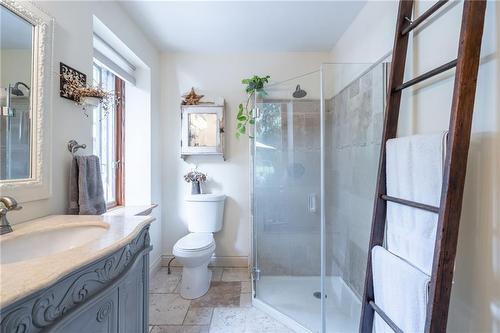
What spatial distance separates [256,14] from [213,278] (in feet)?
8.27

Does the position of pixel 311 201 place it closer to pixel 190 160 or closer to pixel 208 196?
pixel 208 196

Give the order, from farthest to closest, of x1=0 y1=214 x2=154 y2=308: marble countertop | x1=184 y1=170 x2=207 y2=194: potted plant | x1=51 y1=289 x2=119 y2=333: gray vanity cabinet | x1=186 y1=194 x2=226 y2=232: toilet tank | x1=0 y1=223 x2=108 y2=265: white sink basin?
x1=184 y1=170 x2=207 y2=194: potted plant → x1=186 y1=194 x2=226 y2=232: toilet tank → x1=0 y1=223 x2=108 y2=265: white sink basin → x1=51 y1=289 x2=119 y2=333: gray vanity cabinet → x1=0 y1=214 x2=154 y2=308: marble countertop

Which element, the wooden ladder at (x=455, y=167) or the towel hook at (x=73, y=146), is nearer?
the wooden ladder at (x=455, y=167)

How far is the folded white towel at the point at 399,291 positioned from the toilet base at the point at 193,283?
1506 mm

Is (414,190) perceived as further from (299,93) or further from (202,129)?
(202,129)

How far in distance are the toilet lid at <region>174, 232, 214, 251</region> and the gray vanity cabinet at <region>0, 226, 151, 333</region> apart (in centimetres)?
86

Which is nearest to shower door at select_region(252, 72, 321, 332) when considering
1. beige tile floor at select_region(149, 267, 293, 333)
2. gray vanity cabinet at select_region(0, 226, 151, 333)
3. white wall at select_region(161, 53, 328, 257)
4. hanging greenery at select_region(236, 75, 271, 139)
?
hanging greenery at select_region(236, 75, 271, 139)

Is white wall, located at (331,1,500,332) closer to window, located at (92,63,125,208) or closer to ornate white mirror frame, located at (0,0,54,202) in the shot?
ornate white mirror frame, located at (0,0,54,202)

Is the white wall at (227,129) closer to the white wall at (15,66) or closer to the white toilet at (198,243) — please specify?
the white toilet at (198,243)

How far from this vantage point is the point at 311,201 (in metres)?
2.30

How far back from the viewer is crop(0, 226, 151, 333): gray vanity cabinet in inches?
23.7

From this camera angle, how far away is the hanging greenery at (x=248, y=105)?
8.14 feet

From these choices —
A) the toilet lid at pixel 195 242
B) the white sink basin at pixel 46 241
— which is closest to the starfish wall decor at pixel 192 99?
the toilet lid at pixel 195 242

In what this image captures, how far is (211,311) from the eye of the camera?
2.01 metres
